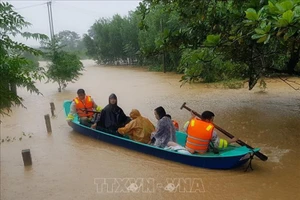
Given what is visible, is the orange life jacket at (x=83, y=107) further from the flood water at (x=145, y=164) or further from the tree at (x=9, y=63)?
the tree at (x=9, y=63)

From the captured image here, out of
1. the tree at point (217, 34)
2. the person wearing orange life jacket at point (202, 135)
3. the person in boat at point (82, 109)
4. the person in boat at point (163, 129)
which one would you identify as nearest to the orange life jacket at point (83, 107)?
the person in boat at point (82, 109)

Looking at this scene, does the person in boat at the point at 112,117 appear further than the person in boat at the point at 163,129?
Yes

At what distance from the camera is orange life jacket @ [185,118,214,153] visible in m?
5.76

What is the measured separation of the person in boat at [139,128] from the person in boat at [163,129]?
1.21 feet

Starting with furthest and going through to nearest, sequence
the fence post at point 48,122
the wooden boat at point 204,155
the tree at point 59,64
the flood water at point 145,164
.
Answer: the tree at point 59,64
the fence post at point 48,122
the wooden boat at point 204,155
the flood water at point 145,164

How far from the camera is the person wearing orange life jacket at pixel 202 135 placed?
576cm

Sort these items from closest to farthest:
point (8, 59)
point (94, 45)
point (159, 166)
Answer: point (8, 59)
point (159, 166)
point (94, 45)

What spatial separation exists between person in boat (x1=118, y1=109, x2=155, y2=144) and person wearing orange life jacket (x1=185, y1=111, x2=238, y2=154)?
107 centimetres

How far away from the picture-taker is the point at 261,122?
927cm

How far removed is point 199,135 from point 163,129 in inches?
32.9

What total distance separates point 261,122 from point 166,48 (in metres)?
3.74

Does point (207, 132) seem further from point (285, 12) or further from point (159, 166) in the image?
point (285, 12)

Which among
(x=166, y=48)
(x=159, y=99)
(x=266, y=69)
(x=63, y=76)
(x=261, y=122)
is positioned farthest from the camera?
(x=63, y=76)

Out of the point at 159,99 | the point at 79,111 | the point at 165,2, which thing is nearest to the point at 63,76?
the point at 159,99
